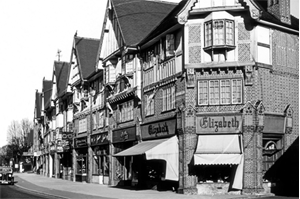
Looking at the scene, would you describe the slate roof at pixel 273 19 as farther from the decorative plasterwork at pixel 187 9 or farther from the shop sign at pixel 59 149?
the shop sign at pixel 59 149

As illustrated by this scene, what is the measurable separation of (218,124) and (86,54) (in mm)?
27770

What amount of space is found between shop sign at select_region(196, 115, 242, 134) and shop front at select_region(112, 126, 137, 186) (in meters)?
8.75

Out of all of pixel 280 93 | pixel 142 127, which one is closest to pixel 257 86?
pixel 280 93

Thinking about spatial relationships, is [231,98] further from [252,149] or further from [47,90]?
[47,90]

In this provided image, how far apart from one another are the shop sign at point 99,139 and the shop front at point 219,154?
1583 cm

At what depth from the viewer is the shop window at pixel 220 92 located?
26859 mm

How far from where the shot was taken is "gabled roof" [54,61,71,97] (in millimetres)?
62625

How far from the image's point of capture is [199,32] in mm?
27594

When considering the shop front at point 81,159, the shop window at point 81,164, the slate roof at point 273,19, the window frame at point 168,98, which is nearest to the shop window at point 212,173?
the window frame at point 168,98

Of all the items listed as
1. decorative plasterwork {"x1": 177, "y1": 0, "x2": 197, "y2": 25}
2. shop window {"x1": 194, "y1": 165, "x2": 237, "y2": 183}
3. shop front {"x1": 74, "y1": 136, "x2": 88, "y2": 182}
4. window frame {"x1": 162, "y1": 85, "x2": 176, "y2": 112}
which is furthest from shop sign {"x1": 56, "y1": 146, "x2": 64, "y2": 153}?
decorative plasterwork {"x1": 177, "y1": 0, "x2": 197, "y2": 25}

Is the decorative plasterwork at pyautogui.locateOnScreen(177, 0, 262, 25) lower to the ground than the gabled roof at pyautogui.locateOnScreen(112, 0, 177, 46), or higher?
lower

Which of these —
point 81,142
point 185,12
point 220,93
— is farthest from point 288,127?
point 81,142

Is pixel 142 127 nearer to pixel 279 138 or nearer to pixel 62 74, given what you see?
pixel 279 138

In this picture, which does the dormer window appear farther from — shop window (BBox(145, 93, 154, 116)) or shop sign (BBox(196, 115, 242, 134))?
shop window (BBox(145, 93, 154, 116))
